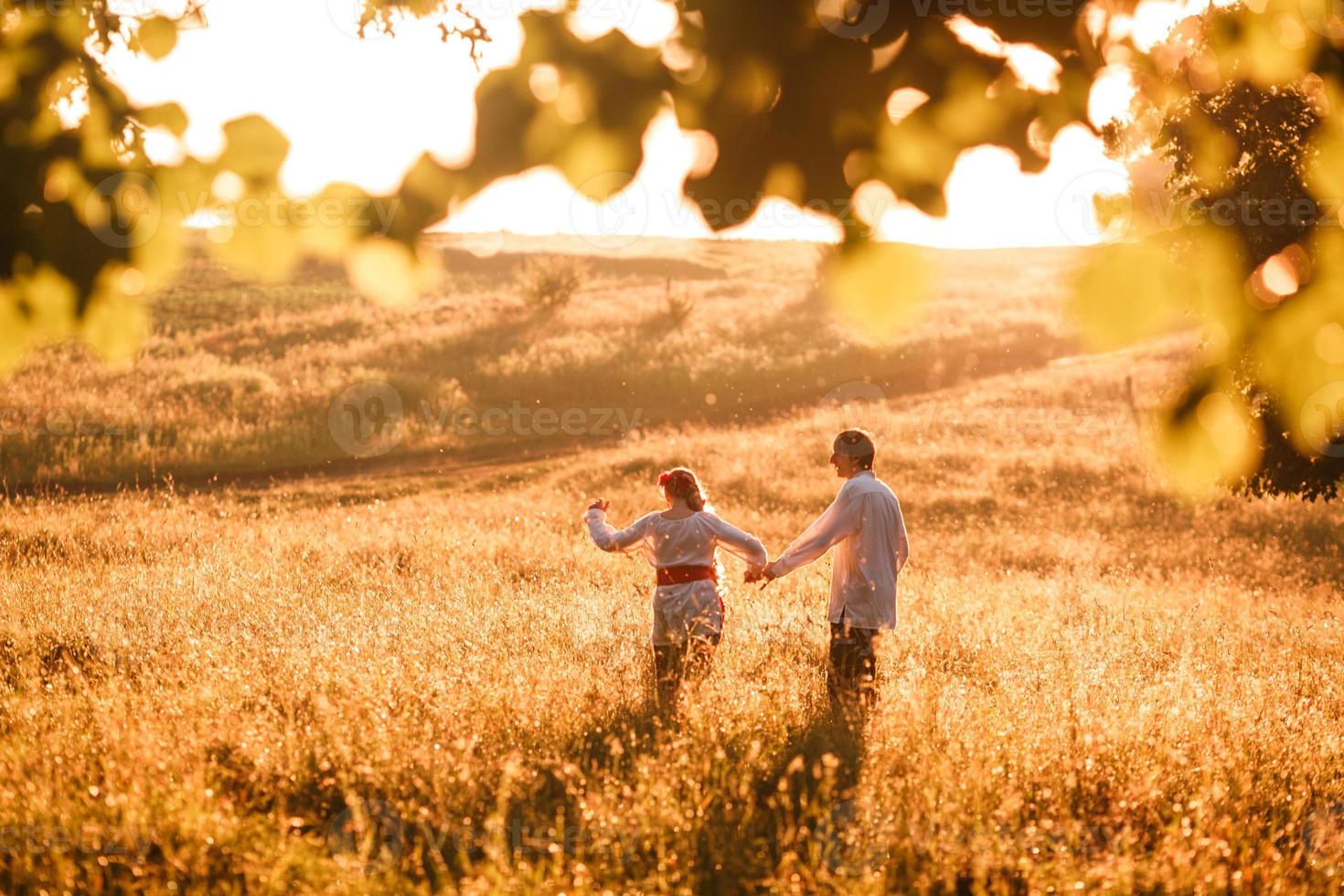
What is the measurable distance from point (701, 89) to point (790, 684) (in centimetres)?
524

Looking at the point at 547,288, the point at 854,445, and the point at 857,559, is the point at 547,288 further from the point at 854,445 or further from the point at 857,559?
the point at 857,559

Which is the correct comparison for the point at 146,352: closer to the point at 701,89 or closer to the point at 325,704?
the point at 325,704

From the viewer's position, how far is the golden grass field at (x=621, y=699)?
14.5ft

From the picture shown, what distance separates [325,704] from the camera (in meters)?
5.41

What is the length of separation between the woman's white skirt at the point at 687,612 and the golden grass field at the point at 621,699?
1.33 ft

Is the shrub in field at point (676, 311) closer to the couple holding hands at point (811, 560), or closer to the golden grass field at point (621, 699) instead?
the golden grass field at point (621, 699)

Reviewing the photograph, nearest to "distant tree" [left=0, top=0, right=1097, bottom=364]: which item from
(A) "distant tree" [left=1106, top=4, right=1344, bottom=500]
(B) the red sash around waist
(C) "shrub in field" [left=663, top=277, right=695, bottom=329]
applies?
(A) "distant tree" [left=1106, top=4, right=1344, bottom=500]

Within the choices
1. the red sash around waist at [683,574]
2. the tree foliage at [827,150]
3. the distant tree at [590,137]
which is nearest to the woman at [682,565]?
the red sash around waist at [683,574]

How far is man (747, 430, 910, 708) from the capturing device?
21.4 feet

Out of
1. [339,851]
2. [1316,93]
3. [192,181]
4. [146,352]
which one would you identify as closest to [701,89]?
[192,181]

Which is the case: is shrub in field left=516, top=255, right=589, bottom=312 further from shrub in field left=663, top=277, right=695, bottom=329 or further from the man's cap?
the man's cap

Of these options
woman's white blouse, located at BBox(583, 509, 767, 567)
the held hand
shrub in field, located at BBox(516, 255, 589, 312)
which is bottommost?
the held hand

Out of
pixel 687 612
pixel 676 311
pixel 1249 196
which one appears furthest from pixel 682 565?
pixel 676 311

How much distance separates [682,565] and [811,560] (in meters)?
0.82
